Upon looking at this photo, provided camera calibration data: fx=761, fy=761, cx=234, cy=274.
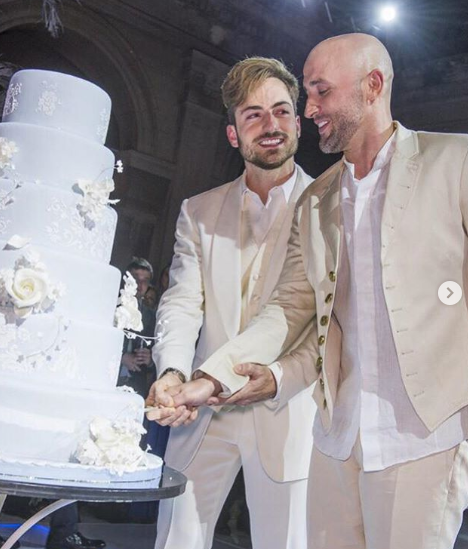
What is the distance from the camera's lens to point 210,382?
7.57 feet

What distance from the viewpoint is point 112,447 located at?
205cm

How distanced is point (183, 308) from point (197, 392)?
0.50 meters

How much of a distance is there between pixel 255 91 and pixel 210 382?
1.14 meters

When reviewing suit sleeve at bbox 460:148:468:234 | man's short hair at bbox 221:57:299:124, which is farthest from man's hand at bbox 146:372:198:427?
man's short hair at bbox 221:57:299:124

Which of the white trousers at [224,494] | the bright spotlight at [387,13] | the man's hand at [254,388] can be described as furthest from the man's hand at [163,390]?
the bright spotlight at [387,13]

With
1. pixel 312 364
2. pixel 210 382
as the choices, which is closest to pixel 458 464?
pixel 312 364

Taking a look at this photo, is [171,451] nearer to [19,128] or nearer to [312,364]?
[312,364]

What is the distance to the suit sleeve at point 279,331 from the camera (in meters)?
2.29

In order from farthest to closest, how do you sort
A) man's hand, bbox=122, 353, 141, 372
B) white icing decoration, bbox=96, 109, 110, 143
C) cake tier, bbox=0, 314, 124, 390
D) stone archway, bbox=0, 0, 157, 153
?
1. stone archway, bbox=0, 0, 157, 153
2. man's hand, bbox=122, 353, 141, 372
3. white icing decoration, bbox=96, 109, 110, 143
4. cake tier, bbox=0, 314, 124, 390

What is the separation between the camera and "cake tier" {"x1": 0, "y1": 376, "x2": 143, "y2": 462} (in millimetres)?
2105

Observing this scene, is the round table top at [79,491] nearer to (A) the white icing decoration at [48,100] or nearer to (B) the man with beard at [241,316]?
(B) the man with beard at [241,316]

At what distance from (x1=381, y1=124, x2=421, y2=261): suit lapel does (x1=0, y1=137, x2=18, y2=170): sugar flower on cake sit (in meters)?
1.22

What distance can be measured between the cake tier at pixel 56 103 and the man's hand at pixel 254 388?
39.9 inches

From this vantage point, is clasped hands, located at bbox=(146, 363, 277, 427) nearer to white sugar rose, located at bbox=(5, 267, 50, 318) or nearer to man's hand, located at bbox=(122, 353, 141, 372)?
white sugar rose, located at bbox=(5, 267, 50, 318)
